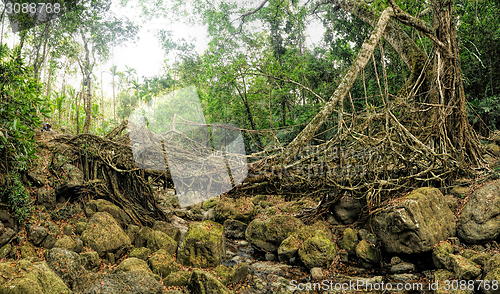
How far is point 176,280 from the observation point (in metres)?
4.86

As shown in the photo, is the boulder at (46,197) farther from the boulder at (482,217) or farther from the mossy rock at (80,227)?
the boulder at (482,217)

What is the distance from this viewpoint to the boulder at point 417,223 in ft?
17.9

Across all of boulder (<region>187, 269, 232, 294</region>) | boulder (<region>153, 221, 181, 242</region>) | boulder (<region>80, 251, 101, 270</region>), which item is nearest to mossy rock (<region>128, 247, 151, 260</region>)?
boulder (<region>80, 251, 101, 270</region>)

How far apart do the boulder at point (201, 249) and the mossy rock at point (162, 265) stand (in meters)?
0.50

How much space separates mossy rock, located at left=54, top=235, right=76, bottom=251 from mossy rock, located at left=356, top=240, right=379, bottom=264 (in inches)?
227

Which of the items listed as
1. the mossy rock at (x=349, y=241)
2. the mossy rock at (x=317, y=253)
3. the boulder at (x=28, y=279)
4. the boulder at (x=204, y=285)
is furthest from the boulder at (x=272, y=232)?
the boulder at (x=28, y=279)

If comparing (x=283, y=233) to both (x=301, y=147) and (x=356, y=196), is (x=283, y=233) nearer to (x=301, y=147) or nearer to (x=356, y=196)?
(x=356, y=196)

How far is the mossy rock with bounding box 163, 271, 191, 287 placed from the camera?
4.84m

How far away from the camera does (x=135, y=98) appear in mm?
21500

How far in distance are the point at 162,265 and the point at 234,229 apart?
361 centimetres

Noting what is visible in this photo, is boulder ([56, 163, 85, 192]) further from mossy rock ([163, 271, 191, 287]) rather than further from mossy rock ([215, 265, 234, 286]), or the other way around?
mossy rock ([215, 265, 234, 286])

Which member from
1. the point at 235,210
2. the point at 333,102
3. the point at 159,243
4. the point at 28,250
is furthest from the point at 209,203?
the point at 333,102

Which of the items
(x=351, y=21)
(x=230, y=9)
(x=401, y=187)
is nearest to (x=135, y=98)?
(x=230, y=9)

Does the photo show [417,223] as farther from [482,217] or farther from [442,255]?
[482,217]
